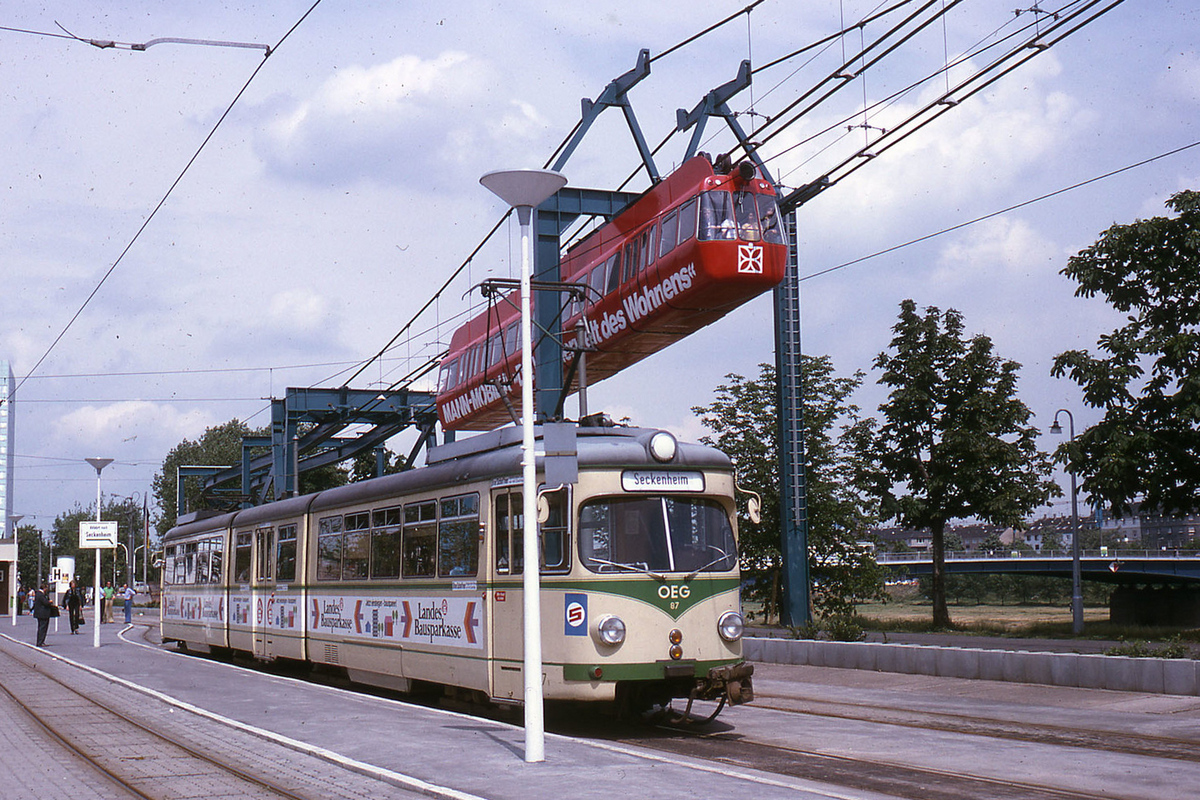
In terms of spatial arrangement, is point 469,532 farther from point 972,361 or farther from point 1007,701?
point 972,361

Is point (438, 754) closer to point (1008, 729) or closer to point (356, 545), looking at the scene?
point (1008, 729)

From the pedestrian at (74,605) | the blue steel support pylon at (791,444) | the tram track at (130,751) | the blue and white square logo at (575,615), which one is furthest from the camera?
the pedestrian at (74,605)

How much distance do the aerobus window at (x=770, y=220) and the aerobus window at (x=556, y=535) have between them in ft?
30.9

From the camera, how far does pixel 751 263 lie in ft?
67.6

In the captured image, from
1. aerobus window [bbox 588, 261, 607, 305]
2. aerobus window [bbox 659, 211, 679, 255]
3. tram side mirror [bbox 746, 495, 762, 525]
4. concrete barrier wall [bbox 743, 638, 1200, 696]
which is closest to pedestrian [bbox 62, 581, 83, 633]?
aerobus window [bbox 588, 261, 607, 305]

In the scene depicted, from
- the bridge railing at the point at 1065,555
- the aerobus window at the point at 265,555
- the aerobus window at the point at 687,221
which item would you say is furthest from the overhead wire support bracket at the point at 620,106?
the bridge railing at the point at 1065,555

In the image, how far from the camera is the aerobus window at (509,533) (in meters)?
13.2

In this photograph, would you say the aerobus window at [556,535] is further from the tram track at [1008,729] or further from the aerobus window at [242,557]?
the aerobus window at [242,557]

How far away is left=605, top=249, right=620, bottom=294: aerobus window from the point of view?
23.7 meters

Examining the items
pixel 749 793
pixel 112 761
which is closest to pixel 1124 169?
pixel 749 793

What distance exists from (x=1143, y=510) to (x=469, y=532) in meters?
25.2

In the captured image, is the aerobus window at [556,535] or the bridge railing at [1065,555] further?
the bridge railing at [1065,555]

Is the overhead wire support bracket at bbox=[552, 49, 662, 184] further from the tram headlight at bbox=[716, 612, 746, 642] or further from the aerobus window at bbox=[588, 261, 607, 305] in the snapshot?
the tram headlight at bbox=[716, 612, 746, 642]

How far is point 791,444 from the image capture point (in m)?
26.0
